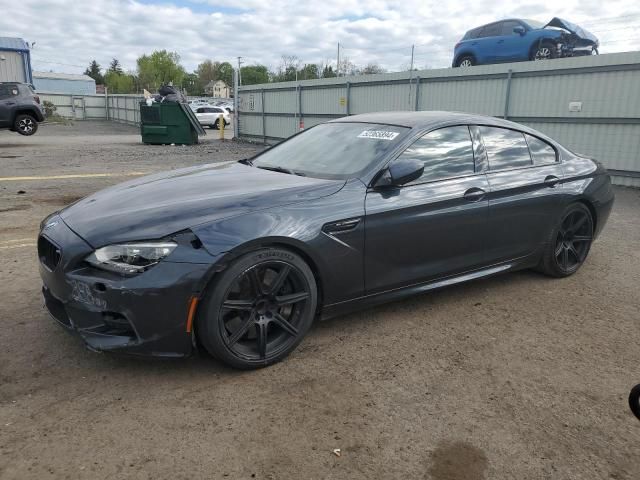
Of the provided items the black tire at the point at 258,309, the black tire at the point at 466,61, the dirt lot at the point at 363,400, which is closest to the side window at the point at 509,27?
the black tire at the point at 466,61

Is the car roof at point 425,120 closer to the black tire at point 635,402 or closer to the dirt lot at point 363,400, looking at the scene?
the dirt lot at point 363,400

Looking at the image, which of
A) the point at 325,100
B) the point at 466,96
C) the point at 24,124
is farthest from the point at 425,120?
the point at 24,124

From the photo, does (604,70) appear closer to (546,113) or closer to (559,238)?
(546,113)

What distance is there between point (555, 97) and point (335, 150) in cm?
889

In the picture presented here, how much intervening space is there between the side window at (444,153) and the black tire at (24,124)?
67.2ft

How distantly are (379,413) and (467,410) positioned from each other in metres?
0.47

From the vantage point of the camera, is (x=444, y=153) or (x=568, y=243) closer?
(x=444, y=153)

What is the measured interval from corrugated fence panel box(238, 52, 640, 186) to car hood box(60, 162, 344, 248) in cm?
891

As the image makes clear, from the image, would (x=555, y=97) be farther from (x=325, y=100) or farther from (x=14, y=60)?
(x=14, y=60)

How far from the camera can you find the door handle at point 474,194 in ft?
12.8

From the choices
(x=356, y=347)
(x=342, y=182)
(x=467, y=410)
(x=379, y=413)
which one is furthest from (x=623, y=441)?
(x=342, y=182)

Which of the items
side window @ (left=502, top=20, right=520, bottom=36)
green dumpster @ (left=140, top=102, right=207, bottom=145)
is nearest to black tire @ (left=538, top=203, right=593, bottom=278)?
side window @ (left=502, top=20, right=520, bottom=36)

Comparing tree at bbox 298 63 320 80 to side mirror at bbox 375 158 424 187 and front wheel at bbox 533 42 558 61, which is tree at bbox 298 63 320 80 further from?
side mirror at bbox 375 158 424 187

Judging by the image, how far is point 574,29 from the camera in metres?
13.1
